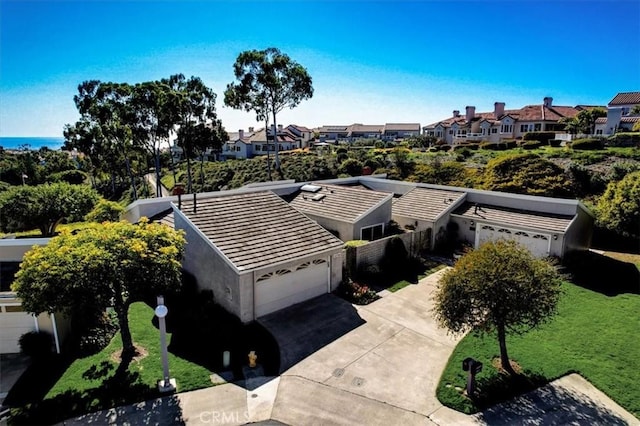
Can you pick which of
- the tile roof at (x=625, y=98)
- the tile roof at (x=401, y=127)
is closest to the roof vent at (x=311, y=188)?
the tile roof at (x=625, y=98)

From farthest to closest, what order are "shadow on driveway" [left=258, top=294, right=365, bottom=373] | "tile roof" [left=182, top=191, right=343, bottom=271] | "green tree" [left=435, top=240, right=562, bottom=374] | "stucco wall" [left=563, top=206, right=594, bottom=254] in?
"stucco wall" [left=563, top=206, right=594, bottom=254] → "tile roof" [left=182, top=191, right=343, bottom=271] → "shadow on driveway" [left=258, top=294, right=365, bottom=373] → "green tree" [left=435, top=240, right=562, bottom=374]


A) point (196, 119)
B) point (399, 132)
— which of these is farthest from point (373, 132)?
point (196, 119)

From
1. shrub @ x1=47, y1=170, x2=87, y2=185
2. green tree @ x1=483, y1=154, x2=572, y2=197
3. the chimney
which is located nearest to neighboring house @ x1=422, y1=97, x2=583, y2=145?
the chimney

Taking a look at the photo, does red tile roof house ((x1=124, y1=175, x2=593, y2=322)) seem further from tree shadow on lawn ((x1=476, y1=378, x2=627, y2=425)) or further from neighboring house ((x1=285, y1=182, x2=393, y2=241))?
tree shadow on lawn ((x1=476, y1=378, x2=627, y2=425))

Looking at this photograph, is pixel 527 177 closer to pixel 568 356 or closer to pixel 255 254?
pixel 568 356

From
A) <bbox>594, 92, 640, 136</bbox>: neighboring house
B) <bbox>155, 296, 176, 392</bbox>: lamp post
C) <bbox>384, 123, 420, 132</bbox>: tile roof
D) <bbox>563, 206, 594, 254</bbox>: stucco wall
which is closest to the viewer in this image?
<bbox>155, 296, 176, 392</bbox>: lamp post

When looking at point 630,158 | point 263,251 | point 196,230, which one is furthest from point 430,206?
point 630,158

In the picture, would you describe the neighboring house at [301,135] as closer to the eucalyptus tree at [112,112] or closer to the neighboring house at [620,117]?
the eucalyptus tree at [112,112]
